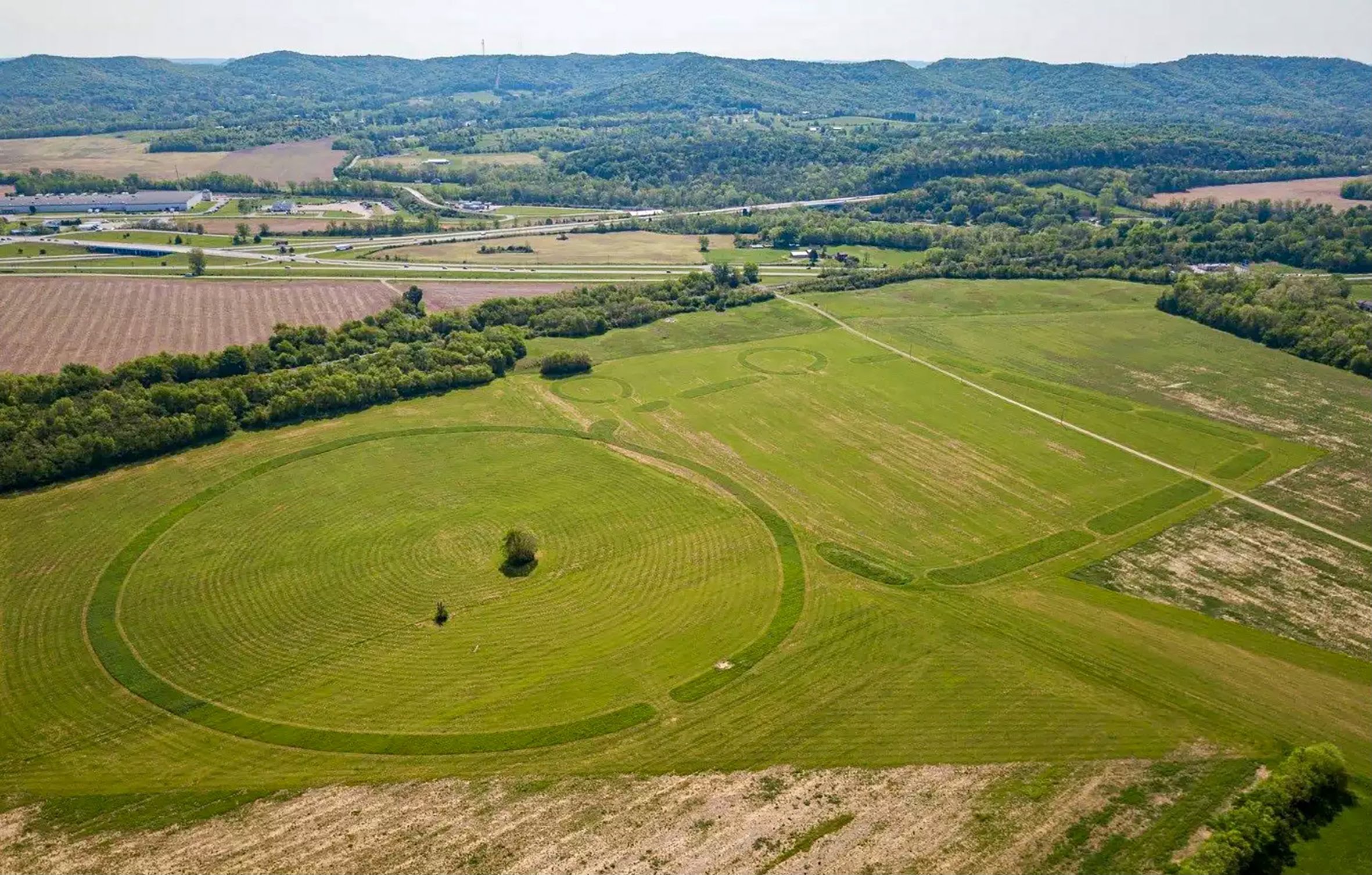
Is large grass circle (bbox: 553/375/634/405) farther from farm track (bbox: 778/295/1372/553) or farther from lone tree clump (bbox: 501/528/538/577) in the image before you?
farm track (bbox: 778/295/1372/553)

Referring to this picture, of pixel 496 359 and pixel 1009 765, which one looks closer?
pixel 1009 765

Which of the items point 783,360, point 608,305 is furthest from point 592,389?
point 608,305

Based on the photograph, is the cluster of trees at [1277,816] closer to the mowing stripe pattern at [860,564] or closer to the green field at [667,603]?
the green field at [667,603]

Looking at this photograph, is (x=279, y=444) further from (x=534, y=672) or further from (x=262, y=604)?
(x=534, y=672)

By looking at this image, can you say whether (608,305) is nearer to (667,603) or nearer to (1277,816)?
(667,603)

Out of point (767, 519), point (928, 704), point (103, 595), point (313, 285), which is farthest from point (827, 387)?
point (313, 285)

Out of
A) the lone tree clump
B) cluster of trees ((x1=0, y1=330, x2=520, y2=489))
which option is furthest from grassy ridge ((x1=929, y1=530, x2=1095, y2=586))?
cluster of trees ((x1=0, y1=330, x2=520, y2=489))
